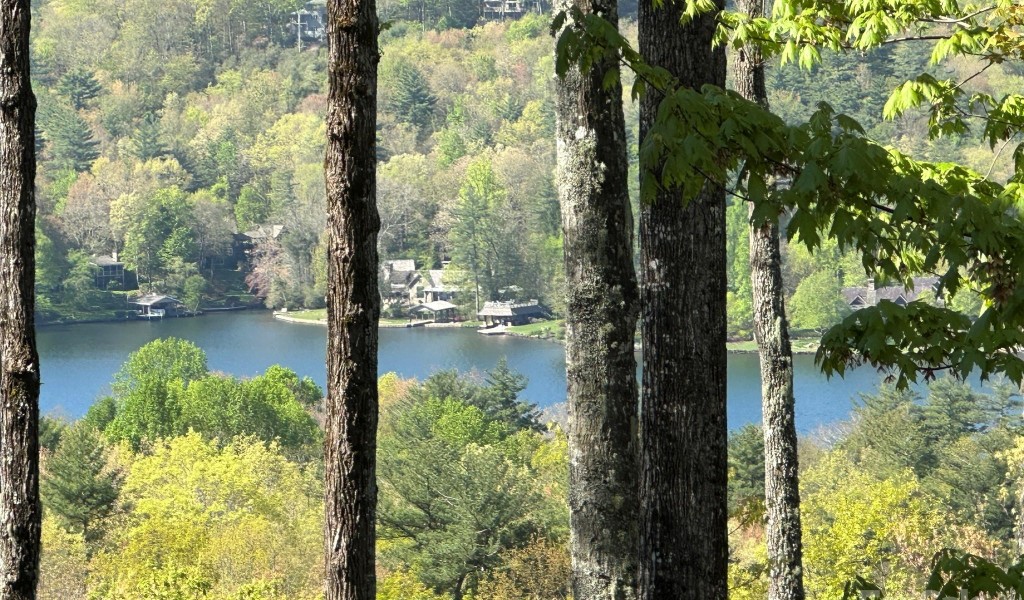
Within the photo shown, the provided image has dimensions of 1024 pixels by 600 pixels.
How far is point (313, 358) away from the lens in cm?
5238

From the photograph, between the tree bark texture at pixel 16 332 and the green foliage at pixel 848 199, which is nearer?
the green foliage at pixel 848 199

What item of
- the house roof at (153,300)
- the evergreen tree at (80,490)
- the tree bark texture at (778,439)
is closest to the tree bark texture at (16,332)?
the tree bark texture at (778,439)

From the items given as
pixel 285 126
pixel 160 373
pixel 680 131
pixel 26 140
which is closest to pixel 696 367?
pixel 680 131

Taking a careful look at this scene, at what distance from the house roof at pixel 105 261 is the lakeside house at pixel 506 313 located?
22.7m

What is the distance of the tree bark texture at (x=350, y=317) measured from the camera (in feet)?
10.2

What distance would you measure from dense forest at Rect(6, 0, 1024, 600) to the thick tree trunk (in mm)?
36

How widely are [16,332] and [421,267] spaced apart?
66.5m

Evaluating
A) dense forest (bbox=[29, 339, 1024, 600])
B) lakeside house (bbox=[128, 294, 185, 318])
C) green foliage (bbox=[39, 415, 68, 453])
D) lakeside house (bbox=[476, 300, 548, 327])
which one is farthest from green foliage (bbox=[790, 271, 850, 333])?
green foliage (bbox=[39, 415, 68, 453])

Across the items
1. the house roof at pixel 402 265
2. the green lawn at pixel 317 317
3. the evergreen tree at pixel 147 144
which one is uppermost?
the evergreen tree at pixel 147 144

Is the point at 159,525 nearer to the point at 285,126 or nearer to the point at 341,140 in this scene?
the point at 341,140

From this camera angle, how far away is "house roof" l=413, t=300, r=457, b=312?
210ft

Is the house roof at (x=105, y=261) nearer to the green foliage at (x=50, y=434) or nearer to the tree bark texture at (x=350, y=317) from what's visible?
the green foliage at (x=50, y=434)

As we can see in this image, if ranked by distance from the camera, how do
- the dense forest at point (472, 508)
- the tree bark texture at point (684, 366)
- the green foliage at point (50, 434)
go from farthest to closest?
the green foliage at point (50, 434) → the dense forest at point (472, 508) → the tree bark texture at point (684, 366)

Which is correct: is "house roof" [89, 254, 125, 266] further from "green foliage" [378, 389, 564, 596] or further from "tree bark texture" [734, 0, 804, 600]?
"tree bark texture" [734, 0, 804, 600]
